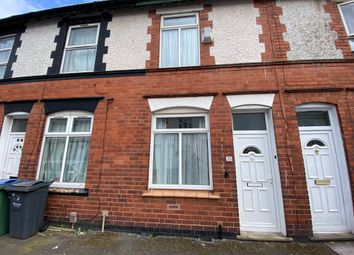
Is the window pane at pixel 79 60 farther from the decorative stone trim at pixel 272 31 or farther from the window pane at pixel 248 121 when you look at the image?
the decorative stone trim at pixel 272 31

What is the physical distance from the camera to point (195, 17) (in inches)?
214

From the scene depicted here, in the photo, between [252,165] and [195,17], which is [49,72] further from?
[252,165]

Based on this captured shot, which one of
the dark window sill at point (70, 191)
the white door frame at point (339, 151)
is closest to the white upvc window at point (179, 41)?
the white door frame at point (339, 151)

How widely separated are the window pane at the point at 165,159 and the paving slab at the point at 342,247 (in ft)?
10.7

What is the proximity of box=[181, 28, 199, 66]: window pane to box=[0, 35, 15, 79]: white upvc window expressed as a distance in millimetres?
5811

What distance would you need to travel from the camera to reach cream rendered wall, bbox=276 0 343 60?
15.3ft

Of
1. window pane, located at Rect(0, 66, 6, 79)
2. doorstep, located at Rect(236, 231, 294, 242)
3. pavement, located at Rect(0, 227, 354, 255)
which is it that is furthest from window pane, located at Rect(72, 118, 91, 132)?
doorstep, located at Rect(236, 231, 294, 242)

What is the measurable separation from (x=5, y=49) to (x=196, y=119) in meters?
6.91

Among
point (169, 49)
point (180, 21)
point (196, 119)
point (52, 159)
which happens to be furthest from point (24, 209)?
point (180, 21)

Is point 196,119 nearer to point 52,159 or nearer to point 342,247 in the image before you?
point 342,247

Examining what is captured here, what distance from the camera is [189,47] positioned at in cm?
527

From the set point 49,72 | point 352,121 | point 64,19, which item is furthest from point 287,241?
point 64,19

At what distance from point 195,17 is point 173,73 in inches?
75.0

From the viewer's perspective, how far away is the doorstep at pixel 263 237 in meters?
3.81
